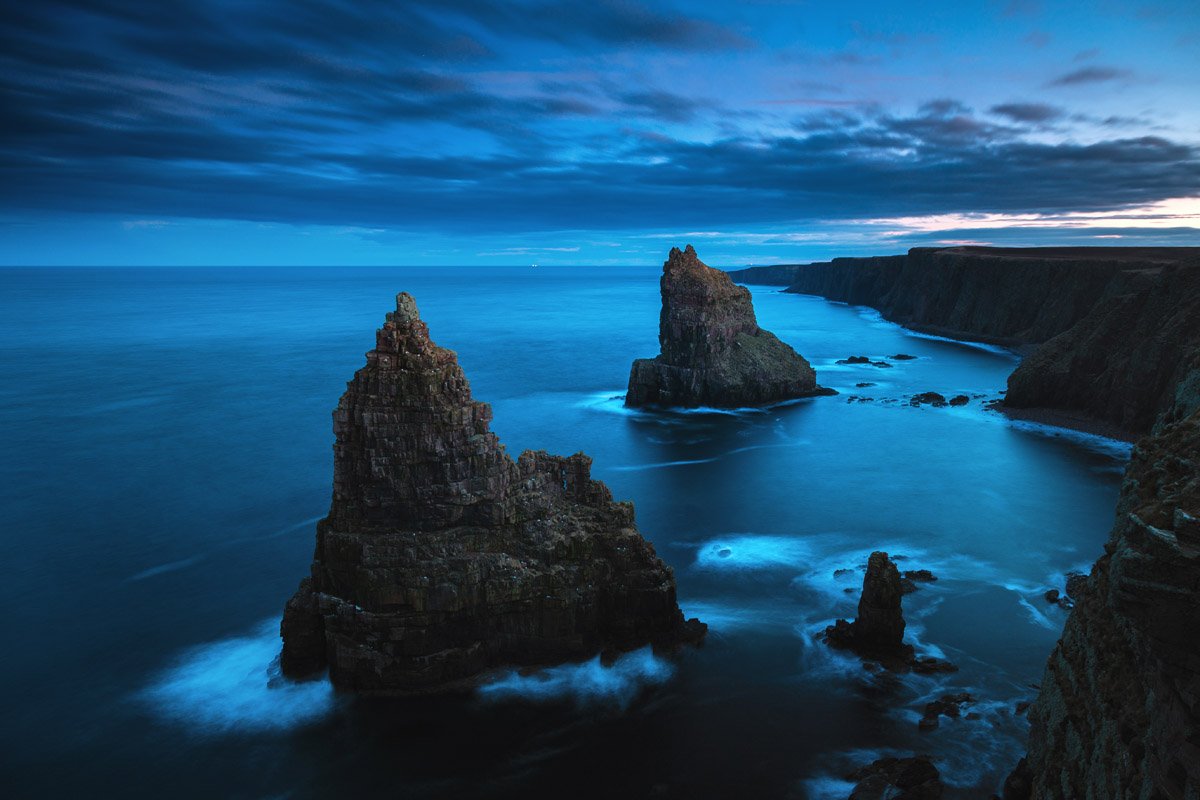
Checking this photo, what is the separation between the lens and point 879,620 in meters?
36.5

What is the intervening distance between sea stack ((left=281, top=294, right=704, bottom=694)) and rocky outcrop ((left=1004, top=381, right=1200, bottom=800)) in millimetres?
18128

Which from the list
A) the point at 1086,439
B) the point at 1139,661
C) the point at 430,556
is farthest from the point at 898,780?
the point at 1086,439

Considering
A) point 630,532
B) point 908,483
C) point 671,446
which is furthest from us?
point 671,446

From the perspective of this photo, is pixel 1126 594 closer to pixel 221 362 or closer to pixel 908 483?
pixel 908 483

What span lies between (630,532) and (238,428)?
63767 mm

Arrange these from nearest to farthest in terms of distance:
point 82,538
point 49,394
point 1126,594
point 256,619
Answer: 1. point 1126,594
2. point 256,619
3. point 82,538
4. point 49,394

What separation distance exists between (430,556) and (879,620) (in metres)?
21.6

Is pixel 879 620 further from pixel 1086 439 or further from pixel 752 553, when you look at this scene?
pixel 1086 439

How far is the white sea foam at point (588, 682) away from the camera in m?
32.8

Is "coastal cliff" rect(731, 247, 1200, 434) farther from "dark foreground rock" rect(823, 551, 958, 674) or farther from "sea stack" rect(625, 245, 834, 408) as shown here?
"dark foreground rock" rect(823, 551, 958, 674)

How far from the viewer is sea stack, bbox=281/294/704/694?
1267 inches

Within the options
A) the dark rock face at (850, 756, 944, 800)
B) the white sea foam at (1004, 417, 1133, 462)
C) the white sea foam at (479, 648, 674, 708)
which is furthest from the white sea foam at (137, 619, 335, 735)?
the white sea foam at (1004, 417, 1133, 462)

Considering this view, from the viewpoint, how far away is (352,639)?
106 feet

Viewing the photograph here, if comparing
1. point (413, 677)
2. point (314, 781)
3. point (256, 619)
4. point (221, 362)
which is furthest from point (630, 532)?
point (221, 362)
